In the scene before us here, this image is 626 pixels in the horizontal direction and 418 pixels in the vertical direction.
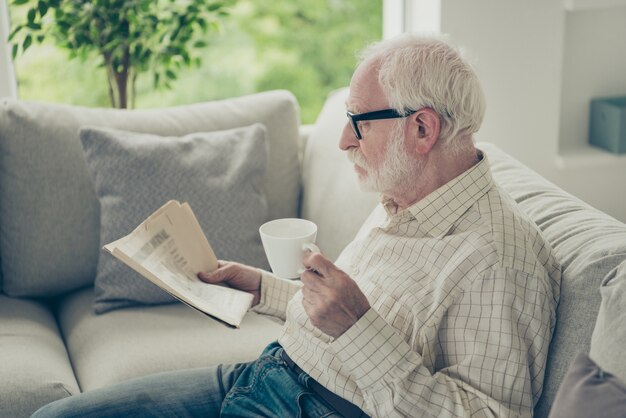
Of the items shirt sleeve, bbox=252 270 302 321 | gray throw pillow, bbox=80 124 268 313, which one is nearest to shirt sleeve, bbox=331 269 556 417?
shirt sleeve, bbox=252 270 302 321

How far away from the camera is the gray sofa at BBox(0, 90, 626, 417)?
187 centimetres

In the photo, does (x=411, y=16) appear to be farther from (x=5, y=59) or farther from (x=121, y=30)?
(x=5, y=59)

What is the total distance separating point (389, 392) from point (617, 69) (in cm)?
215

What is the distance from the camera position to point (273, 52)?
603 cm

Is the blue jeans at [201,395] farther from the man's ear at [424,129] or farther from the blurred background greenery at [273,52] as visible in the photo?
the blurred background greenery at [273,52]

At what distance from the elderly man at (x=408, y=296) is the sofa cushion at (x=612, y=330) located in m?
0.12

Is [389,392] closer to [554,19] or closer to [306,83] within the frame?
[554,19]

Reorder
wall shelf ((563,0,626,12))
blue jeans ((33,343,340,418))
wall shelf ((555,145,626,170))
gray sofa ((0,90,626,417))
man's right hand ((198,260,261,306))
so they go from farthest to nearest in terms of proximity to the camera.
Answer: wall shelf ((555,145,626,170)), wall shelf ((563,0,626,12)), gray sofa ((0,90,626,417)), man's right hand ((198,260,261,306)), blue jeans ((33,343,340,418))

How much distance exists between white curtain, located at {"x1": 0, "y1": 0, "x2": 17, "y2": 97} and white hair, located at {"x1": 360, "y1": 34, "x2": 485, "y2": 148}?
156 centimetres

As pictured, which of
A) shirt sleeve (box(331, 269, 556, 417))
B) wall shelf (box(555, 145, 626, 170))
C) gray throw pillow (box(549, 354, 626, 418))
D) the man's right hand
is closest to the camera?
gray throw pillow (box(549, 354, 626, 418))

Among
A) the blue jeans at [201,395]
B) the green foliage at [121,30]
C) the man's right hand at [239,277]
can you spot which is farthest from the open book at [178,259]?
the green foliage at [121,30]

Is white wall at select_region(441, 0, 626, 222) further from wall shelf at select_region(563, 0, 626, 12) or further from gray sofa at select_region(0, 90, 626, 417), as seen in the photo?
gray sofa at select_region(0, 90, 626, 417)

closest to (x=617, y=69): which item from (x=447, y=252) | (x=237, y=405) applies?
(x=447, y=252)

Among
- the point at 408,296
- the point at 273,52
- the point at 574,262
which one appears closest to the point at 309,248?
the point at 408,296
